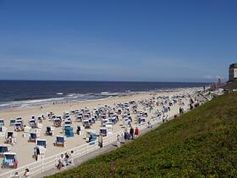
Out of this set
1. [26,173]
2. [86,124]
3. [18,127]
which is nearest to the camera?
[26,173]

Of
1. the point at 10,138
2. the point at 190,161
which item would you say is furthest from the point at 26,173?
the point at 10,138

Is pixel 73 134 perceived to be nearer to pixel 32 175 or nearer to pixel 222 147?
pixel 32 175

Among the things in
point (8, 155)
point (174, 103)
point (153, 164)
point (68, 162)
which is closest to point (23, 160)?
point (8, 155)

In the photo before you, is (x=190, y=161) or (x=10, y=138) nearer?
(x=190, y=161)

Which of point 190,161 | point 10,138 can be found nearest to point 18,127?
point 10,138

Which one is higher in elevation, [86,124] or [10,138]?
[10,138]

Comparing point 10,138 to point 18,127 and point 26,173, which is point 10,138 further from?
point 26,173

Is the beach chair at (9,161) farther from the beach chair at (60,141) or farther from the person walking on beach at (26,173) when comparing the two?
the beach chair at (60,141)

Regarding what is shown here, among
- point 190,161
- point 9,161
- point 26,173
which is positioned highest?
point 190,161

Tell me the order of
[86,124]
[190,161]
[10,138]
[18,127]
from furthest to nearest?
[86,124], [18,127], [10,138], [190,161]

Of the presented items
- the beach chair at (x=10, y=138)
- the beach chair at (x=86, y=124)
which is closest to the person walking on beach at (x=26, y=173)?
the beach chair at (x=10, y=138)

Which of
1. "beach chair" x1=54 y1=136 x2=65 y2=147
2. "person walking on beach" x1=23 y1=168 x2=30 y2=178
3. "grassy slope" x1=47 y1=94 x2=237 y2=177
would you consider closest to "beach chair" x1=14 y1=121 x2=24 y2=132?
"beach chair" x1=54 y1=136 x2=65 y2=147
